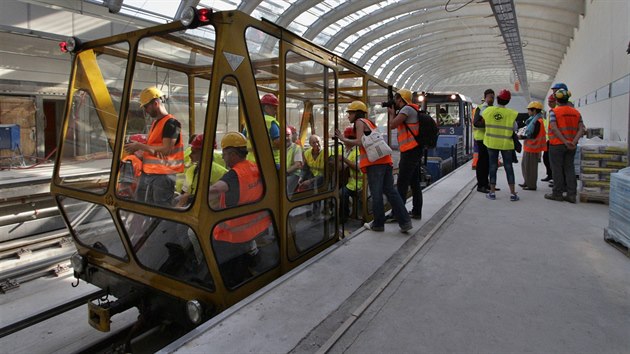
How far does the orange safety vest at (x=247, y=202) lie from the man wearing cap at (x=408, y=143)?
7.14ft

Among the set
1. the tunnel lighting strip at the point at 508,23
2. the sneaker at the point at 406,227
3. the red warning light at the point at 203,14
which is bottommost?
the sneaker at the point at 406,227

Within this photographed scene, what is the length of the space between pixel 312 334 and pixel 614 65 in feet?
34.5

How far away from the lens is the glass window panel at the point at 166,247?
274cm

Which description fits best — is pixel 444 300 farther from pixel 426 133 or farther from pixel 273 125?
pixel 426 133

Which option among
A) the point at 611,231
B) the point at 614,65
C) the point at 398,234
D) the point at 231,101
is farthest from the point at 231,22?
the point at 614,65

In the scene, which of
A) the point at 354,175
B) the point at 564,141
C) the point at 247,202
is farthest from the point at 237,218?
the point at 564,141

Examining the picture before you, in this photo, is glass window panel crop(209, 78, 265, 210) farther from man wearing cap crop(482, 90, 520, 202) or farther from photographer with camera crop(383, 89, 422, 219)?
man wearing cap crop(482, 90, 520, 202)

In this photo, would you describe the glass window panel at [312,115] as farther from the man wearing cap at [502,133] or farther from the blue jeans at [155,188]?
the man wearing cap at [502,133]

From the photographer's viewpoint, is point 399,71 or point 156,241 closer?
point 156,241

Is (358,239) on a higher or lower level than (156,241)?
lower

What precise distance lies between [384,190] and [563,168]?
3.21 metres

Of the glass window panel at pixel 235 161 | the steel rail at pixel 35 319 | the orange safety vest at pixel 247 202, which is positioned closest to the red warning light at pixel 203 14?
the glass window panel at pixel 235 161

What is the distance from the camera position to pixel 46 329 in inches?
164

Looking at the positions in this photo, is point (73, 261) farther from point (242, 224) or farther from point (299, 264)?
point (299, 264)
